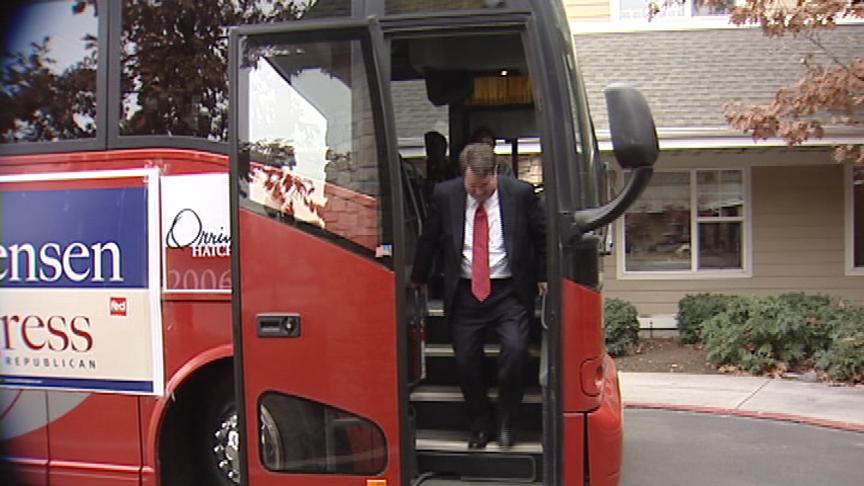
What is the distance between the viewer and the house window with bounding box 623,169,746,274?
10891 millimetres

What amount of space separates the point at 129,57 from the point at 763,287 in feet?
30.7

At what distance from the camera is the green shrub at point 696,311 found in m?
9.97

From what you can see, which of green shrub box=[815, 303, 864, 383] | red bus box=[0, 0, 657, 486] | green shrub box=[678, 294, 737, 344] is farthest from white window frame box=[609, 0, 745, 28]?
red bus box=[0, 0, 657, 486]

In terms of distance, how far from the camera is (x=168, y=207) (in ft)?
13.3

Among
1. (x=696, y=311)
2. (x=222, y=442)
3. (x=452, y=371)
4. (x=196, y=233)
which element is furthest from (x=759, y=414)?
(x=196, y=233)

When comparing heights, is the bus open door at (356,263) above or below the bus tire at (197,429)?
above

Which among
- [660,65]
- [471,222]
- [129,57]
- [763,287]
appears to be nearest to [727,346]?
[763,287]

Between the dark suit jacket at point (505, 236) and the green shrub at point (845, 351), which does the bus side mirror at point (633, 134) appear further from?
the green shrub at point (845, 351)

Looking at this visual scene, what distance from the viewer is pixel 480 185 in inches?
159

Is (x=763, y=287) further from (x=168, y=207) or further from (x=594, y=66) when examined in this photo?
(x=168, y=207)

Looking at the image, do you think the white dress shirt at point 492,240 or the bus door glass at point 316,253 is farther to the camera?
the white dress shirt at point 492,240

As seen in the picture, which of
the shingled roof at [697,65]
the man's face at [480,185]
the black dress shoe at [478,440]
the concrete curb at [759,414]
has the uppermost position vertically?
the shingled roof at [697,65]

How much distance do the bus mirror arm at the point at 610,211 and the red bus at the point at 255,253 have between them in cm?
1

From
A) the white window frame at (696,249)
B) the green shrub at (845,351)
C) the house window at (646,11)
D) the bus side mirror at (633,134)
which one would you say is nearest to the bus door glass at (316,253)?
the bus side mirror at (633,134)
